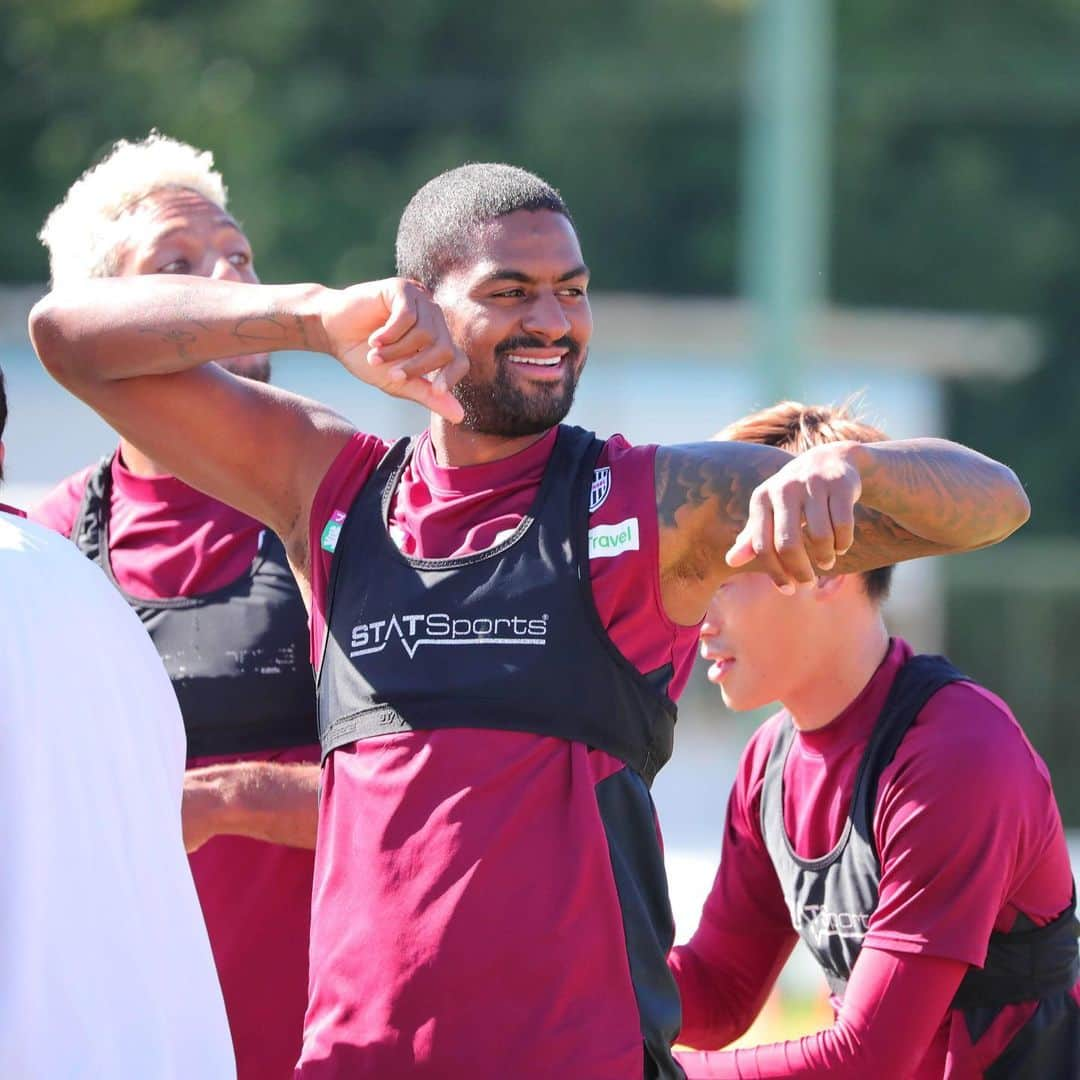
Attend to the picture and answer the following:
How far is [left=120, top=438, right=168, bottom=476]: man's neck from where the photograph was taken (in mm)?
4070

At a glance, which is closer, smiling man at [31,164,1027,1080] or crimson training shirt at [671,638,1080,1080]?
smiling man at [31,164,1027,1080]

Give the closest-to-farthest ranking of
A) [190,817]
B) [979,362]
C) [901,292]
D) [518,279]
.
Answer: [518,279] → [190,817] → [979,362] → [901,292]

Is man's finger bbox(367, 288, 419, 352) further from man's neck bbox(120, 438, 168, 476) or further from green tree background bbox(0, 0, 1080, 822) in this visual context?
green tree background bbox(0, 0, 1080, 822)

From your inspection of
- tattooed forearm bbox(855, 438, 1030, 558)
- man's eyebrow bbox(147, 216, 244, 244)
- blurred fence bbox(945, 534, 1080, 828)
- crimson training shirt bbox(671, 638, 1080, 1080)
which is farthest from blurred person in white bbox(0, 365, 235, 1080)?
blurred fence bbox(945, 534, 1080, 828)

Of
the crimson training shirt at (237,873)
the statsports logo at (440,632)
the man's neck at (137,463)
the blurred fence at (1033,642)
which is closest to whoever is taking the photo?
the statsports logo at (440,632)

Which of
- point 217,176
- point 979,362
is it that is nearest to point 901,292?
point 979,362

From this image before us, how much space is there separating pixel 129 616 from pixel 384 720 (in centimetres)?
51

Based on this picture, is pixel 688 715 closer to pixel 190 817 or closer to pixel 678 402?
pixel 678 402

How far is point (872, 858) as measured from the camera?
356 cm

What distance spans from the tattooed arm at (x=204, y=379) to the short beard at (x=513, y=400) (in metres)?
0.29

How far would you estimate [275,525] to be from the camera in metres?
3.54

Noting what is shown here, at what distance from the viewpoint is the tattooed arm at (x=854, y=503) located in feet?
9.89

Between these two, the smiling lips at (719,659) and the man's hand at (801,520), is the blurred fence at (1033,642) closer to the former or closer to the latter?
the smiling lips at (719,659)

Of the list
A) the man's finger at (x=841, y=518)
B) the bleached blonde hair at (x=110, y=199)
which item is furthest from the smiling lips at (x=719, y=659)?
the bleached blonde hair at (x=110, y=199)
